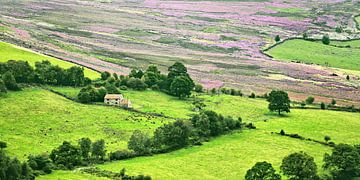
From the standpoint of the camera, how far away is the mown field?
7856cm

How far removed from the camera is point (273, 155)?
286 ft

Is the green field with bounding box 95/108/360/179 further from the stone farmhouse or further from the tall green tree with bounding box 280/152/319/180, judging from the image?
the stone farmhouse

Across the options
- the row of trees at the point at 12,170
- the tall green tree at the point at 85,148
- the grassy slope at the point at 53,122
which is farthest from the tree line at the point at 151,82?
the row of trees at the point at 12,170

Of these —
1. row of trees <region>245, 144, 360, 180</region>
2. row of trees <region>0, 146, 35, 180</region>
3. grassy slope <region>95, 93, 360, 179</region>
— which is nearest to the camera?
row of trees <region>0, 146, 35, 180</region>

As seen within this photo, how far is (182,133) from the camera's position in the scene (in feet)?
296

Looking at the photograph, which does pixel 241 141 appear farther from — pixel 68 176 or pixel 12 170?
pixel 12 170

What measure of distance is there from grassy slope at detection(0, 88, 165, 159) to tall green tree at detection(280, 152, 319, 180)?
25.3 meters

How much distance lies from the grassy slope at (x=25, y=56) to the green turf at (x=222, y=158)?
44.0 meters

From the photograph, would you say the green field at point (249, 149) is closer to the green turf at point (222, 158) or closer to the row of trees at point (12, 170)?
the green turf at point (222, 158)

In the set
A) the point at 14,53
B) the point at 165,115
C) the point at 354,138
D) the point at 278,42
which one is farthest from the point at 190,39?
the point at 354,138

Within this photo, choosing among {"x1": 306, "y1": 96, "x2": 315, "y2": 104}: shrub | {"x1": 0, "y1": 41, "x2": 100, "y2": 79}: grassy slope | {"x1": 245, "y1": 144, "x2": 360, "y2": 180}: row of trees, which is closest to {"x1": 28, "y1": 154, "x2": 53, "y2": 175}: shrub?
{"x1": 245, "y1": 144, "x2": 360, "y2": 180}: row of trees

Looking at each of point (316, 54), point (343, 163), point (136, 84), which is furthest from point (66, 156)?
point (316, 54)

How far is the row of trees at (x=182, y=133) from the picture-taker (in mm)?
85188

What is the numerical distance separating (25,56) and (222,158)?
6515 cm
